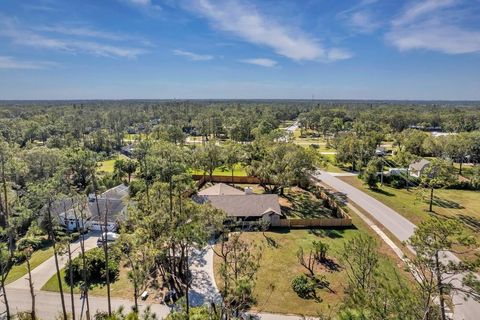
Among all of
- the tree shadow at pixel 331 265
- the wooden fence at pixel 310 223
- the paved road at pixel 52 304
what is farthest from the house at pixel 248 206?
the paved road at pixel 52 304

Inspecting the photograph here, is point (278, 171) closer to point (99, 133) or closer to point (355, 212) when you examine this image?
point (355, 212)

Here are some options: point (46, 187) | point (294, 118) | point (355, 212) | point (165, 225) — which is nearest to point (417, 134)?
point (355, 212)

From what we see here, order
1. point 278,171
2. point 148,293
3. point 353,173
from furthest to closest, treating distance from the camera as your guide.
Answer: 1. point 353,173
2. point 278,171
3. point 148,293

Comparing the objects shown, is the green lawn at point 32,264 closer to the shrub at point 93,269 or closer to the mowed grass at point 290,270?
the shrub at point 93,269

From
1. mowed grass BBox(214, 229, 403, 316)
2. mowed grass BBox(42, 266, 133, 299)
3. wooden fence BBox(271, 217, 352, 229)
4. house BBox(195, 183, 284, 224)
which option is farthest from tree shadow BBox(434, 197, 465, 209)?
mowed grass BBox(42, 266, 133, 299)

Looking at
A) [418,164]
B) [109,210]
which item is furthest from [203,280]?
[418,164]
